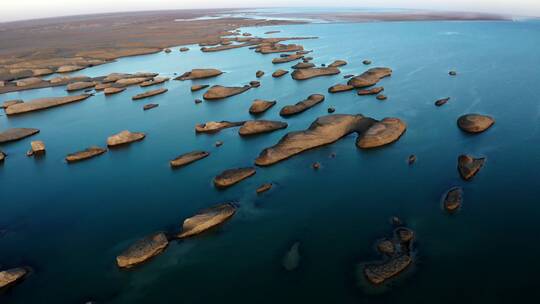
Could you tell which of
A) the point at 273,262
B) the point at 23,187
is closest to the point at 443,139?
the point at 273,262

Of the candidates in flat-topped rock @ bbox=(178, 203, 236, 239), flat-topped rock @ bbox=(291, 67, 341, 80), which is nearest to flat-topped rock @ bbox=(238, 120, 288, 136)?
flat-topped rock @ bbox=(178, 203, 236, 239)

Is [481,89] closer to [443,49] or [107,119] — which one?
[443,49]

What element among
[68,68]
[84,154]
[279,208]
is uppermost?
[68,68]

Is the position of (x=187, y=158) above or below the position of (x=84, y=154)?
below

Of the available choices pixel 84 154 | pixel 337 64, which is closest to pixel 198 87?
pixel 84 154

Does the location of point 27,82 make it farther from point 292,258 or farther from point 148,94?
point 292,258

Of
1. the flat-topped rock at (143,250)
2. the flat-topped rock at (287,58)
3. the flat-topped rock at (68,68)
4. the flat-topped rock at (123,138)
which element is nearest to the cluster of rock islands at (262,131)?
the flat-topped rock at (143,250)
